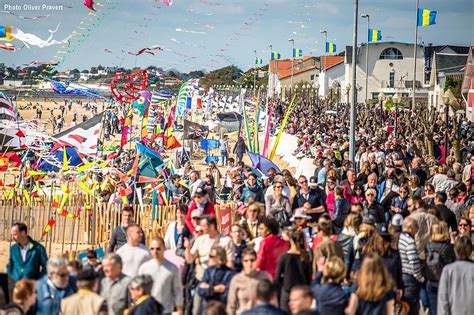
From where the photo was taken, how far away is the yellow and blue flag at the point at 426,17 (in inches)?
2092

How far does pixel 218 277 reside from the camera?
9086 mm

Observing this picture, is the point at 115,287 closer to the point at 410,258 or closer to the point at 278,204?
the point at 410,258

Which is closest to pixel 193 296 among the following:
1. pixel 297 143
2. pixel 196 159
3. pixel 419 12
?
pixel 297 143

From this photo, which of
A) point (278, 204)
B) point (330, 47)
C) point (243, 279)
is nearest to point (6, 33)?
point (278, 204)

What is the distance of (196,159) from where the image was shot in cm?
4006

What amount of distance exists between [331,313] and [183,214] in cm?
369

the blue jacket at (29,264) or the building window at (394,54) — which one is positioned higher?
the building window at (394,54)

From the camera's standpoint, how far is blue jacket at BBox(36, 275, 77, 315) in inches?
330

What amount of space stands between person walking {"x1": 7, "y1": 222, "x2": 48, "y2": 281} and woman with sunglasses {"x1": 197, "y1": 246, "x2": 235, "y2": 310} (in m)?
2.04

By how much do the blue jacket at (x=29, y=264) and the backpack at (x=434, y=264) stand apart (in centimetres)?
405

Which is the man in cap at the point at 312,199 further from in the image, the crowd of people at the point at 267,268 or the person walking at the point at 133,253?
the person walking at the point at 133,253

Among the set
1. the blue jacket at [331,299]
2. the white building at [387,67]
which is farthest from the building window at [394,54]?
the blue jacket at [331,299]

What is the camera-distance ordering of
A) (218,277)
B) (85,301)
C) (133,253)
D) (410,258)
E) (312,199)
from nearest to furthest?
(85,301)
(218,277)
(133,253)
(410,258)
(312,199)

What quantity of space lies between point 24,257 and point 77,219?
24.6 ft
